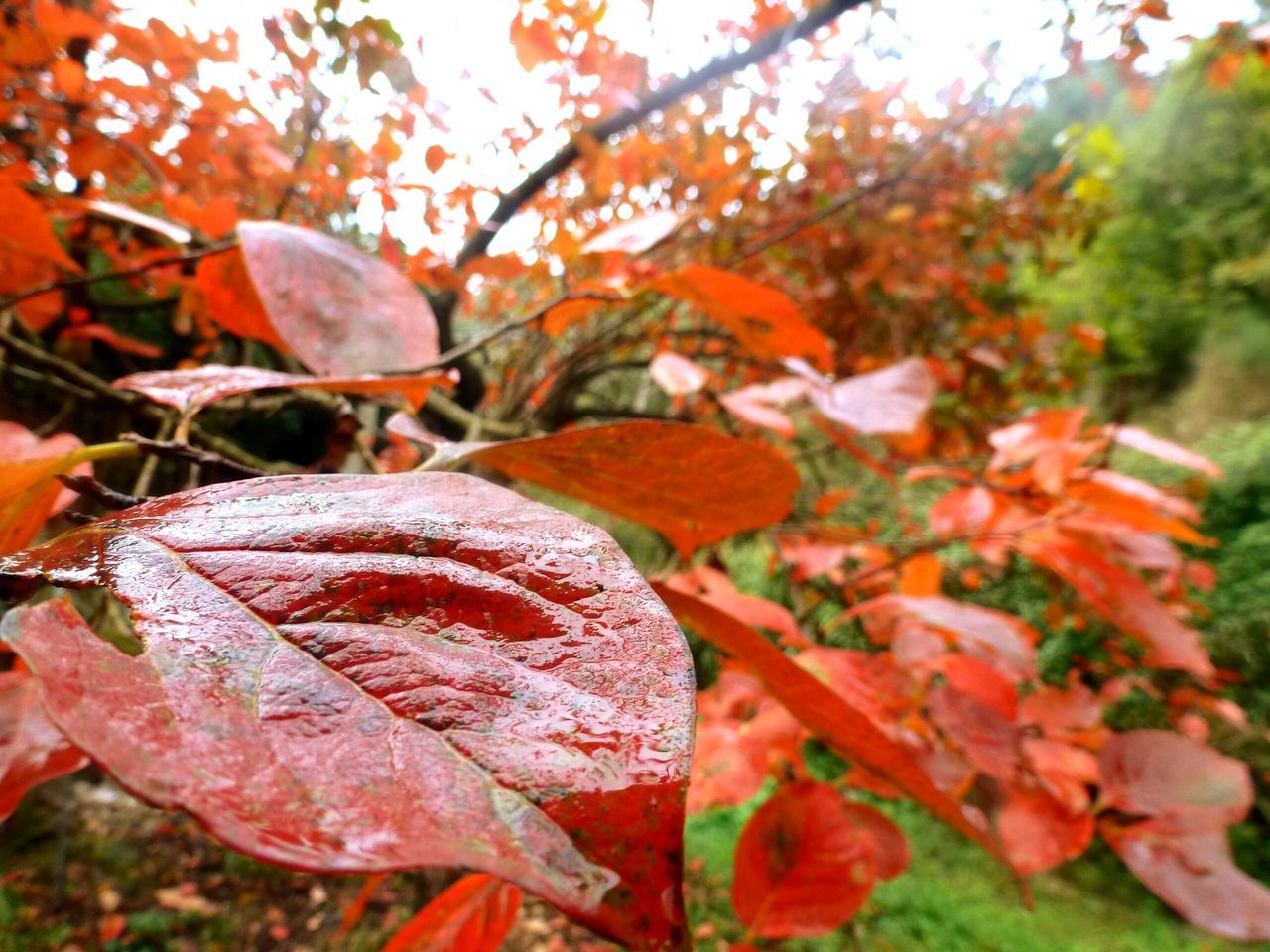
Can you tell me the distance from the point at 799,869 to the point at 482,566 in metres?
0.41

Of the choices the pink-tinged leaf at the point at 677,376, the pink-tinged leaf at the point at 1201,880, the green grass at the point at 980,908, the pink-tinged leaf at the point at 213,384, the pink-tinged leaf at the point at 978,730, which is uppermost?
the pink-tinged leaf at the point at 213,384

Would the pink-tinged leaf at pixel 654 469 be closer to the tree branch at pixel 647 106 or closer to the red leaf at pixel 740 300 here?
the red leaf at pixel 740 300

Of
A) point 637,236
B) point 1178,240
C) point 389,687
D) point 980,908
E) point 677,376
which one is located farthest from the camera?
point 1178,240

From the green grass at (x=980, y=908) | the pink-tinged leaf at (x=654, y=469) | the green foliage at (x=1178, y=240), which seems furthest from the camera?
the green foliage at (x=1178, y=240)

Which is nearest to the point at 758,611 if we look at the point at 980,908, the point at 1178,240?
the point at 980,908

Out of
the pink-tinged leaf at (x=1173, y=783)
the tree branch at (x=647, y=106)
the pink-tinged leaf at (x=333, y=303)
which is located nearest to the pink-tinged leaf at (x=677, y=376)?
the pink-tinged leaf at (x=333, y=303)

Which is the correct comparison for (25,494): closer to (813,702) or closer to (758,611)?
(813,702)

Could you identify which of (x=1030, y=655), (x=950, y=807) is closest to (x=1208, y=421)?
(x=1030, y=655)

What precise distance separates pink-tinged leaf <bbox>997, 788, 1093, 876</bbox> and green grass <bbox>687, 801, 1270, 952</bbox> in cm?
153

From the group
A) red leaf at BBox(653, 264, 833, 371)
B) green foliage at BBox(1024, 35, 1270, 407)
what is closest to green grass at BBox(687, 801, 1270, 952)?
red leaf at BBox(653, 264, 833, 371)

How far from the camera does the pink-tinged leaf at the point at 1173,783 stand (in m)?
0.53

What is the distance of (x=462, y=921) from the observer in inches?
10.9

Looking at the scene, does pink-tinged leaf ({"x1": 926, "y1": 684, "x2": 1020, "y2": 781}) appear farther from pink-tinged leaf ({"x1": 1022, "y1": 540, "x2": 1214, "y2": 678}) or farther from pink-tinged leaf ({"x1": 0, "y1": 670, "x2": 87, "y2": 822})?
pink-tinged leaf ({"x1": 0, "y1": 670, "x2": 87, "y2": 822})

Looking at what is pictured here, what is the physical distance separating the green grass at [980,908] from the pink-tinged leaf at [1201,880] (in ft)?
5.33
